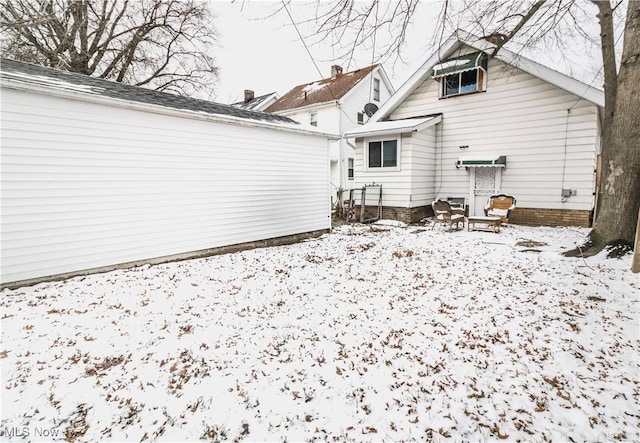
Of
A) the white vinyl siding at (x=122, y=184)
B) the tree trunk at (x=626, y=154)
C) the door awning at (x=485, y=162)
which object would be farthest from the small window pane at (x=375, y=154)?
the tree trunk at (x=626, y=154)

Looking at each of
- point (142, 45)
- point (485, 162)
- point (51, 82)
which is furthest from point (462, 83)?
point (142, 45)

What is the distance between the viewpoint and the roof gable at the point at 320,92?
66.1 feet

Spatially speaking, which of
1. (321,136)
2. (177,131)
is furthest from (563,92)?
(177,131)

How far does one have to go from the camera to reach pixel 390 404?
102 inches

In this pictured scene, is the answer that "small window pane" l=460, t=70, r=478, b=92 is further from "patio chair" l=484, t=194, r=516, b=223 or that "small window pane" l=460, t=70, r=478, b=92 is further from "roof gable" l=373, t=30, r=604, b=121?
"patio chair" l=484, t=194, r=516, b=223

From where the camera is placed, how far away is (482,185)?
11922 mm

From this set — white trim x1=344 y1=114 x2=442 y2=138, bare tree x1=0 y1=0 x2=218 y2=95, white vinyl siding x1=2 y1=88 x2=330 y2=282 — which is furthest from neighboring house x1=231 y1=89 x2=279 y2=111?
white vinyl siding x1=2 y1=88 x2=330 y2=282

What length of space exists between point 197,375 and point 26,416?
4.25ft

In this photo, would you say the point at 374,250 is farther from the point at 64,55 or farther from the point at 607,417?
the point at 64,55

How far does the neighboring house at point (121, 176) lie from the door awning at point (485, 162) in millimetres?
6750

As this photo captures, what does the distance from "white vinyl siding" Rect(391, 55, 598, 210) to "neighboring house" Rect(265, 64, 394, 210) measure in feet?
26.0

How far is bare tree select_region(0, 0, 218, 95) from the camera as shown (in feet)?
44.2

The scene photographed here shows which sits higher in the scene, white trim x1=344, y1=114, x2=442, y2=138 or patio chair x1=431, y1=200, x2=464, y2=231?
white trim x1=344, y1=114, x2=442, y2=138

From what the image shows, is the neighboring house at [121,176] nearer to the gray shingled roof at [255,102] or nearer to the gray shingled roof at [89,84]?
the gray shingled roof at [89,84]
